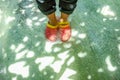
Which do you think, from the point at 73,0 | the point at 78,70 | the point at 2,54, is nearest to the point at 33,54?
the point at 2,54

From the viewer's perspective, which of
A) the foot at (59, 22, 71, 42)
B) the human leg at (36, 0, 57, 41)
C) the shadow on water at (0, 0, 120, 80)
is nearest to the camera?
the human leg at (36, 0, 57, 41)

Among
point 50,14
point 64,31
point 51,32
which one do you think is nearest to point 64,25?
point 64,31

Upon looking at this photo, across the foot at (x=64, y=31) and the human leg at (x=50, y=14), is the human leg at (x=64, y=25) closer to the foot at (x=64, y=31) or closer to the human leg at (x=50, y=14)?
the foot at (x=64, y=31)

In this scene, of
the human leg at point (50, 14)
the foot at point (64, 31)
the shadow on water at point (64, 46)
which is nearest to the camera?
the human leg at point (50, 14)

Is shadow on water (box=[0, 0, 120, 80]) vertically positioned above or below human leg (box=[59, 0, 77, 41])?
below

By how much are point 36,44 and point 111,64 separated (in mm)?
1176

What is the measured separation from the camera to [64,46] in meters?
3.55

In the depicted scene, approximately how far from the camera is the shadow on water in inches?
128

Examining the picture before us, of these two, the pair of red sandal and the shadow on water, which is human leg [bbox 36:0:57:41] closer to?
the pair of red sandal

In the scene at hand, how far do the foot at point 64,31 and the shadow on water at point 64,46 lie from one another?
0.08 metres

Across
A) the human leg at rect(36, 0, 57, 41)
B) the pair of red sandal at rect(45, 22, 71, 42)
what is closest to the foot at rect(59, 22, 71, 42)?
the pair of red sandal at rect(45, 22, 71, 42)

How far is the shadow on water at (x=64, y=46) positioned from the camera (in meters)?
3.24

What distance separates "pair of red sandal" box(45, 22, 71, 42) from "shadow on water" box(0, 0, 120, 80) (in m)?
0.08

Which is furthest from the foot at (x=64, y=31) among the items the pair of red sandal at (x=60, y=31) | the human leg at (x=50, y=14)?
the human leg at (x=50, y=14)
